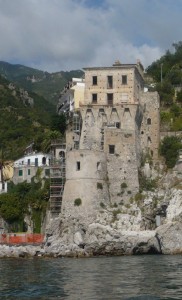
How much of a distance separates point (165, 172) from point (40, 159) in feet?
51.2

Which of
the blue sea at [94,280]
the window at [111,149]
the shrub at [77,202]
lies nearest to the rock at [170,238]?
the blue sea at [94,280]

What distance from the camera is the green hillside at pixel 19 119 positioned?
89312 millimetres

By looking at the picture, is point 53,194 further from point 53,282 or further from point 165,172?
point 53,282

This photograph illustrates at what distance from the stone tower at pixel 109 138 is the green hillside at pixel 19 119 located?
53.7 feet

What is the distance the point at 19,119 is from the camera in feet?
345

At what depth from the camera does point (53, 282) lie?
1187 inches

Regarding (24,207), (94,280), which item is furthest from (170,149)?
(94,280)

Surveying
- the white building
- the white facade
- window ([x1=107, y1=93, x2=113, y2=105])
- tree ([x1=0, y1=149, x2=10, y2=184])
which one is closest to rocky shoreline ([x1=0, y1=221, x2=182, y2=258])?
the white building

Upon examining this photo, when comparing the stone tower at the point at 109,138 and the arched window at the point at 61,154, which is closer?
the stone tower at the point at 109,138

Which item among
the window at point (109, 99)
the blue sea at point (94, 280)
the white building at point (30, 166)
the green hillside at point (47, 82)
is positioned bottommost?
the blue sea at point (94, 280)

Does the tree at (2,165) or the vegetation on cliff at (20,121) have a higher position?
the vegetation on cliff at (20,121)

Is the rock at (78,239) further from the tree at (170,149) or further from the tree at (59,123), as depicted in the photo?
the tree at (59,123)

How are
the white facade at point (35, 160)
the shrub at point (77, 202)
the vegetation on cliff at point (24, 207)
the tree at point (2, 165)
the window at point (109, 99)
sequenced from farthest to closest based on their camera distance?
the tree at point (2, 165), the white facade at point (35, 160), the window at point (109, 99), the vegetation on cliff at point (24, 207), the shrub at point (77, 202)

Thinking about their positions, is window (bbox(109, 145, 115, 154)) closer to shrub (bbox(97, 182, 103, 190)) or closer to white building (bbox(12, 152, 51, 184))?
shrub (bbox(97, 182, 103, 190))
